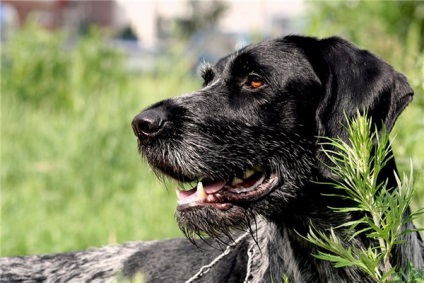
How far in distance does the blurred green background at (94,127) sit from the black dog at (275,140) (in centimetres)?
29

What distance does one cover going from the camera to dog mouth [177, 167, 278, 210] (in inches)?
142

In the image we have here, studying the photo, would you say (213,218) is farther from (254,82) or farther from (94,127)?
(94,127)

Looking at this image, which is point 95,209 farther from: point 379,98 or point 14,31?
point 14,31

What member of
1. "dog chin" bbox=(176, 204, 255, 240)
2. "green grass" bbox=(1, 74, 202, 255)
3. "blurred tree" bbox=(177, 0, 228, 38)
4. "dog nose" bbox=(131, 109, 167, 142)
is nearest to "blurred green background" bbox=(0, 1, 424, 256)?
"green grass" bbox=(1, 74, 202, 255)

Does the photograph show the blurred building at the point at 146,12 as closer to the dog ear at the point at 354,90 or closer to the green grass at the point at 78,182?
the green grass at the point at 78,182

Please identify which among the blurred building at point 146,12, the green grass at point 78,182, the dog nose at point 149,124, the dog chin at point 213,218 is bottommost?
the dog chin at point 213,218

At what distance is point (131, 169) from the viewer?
322 inches

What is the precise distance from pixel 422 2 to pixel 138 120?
8.18 metres

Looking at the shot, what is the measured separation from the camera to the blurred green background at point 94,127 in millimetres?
6383

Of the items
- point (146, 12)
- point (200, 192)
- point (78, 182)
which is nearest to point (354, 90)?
point (200, 192)

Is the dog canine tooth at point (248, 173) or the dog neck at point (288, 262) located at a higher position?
the dog canine tooth at point (248, 173)

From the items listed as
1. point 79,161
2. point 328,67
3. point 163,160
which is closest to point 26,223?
point 79,161

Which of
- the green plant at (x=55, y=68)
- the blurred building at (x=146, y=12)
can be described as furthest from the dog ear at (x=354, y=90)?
the blurred building at (x=146, y=12)

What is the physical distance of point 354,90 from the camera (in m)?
3.54
